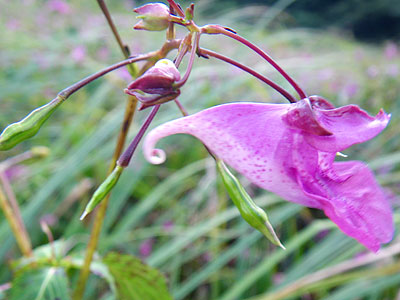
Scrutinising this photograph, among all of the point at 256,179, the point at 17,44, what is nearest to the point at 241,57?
the point at 17,44

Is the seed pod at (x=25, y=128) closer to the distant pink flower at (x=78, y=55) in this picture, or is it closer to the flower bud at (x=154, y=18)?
the flower bud at (x=154, y=18)

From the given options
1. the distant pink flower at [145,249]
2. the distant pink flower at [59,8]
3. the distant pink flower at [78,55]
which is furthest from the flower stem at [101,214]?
the distant pink flower at [59,8]

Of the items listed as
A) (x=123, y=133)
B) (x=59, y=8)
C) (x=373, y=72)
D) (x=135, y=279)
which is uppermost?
(x=59, y=8)

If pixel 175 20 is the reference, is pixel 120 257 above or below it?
below

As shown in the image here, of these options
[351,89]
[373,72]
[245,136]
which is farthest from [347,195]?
[373,72]

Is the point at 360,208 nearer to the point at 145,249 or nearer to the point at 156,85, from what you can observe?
the point at 156,85

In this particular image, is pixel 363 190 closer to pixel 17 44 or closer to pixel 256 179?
pixel 256 179

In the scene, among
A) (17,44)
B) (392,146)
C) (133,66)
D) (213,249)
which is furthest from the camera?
(17,44)
